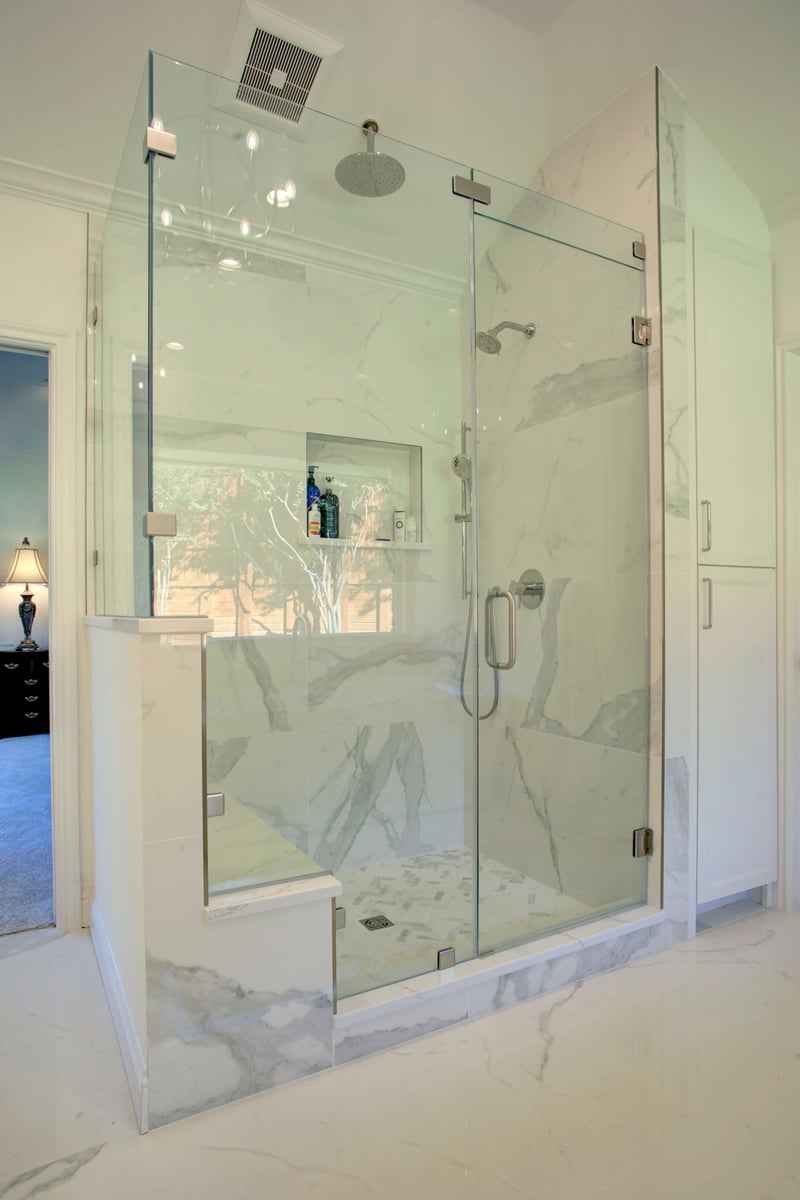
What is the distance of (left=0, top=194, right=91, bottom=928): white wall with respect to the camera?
2.25 m

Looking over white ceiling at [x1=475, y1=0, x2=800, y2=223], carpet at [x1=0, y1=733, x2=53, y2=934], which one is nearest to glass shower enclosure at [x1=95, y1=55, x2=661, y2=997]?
white ceiling at [x1=475, y1=0, x2=800, y2=223]

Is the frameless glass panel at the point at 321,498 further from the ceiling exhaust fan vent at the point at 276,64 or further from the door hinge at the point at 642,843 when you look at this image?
the door hinge at the point at 642,843

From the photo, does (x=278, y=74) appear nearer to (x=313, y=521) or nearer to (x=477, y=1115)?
(x=313, y=521)

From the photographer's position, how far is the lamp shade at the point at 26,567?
220 inches

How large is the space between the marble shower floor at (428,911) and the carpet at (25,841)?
3.90 feet

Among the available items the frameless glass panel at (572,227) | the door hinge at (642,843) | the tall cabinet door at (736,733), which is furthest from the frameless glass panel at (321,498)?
the tall cabinet door at (736,733)

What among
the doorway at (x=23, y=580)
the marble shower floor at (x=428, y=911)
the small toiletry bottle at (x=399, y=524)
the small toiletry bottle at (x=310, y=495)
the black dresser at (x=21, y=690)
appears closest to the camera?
the marble shower floor at (x=428, y=911)

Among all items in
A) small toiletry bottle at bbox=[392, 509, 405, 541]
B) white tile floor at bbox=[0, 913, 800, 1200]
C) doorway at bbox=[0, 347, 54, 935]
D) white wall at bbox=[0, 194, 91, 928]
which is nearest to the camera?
white tile floor at bbox=[0, 913, 800, 1200]

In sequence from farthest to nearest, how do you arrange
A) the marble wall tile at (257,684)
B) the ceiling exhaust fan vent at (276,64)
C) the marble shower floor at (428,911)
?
the ceiling exhaust fan vent at (276,64), the marble wall tile at (257,684), the marble shower floor at (428,911)

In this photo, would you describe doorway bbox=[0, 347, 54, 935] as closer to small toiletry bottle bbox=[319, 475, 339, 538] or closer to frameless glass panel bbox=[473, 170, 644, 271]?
small toiletry bottle bbox=[319, 475, 339, 538]

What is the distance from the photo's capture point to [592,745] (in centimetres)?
226

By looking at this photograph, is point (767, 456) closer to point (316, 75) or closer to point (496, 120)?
point (496, 120)

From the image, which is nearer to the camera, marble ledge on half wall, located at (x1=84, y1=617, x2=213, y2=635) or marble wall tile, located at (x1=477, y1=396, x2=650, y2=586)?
marble ledge on half wall, located at (x1=84, y1=617, x2=213, y2=635)

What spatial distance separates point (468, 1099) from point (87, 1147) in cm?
74
